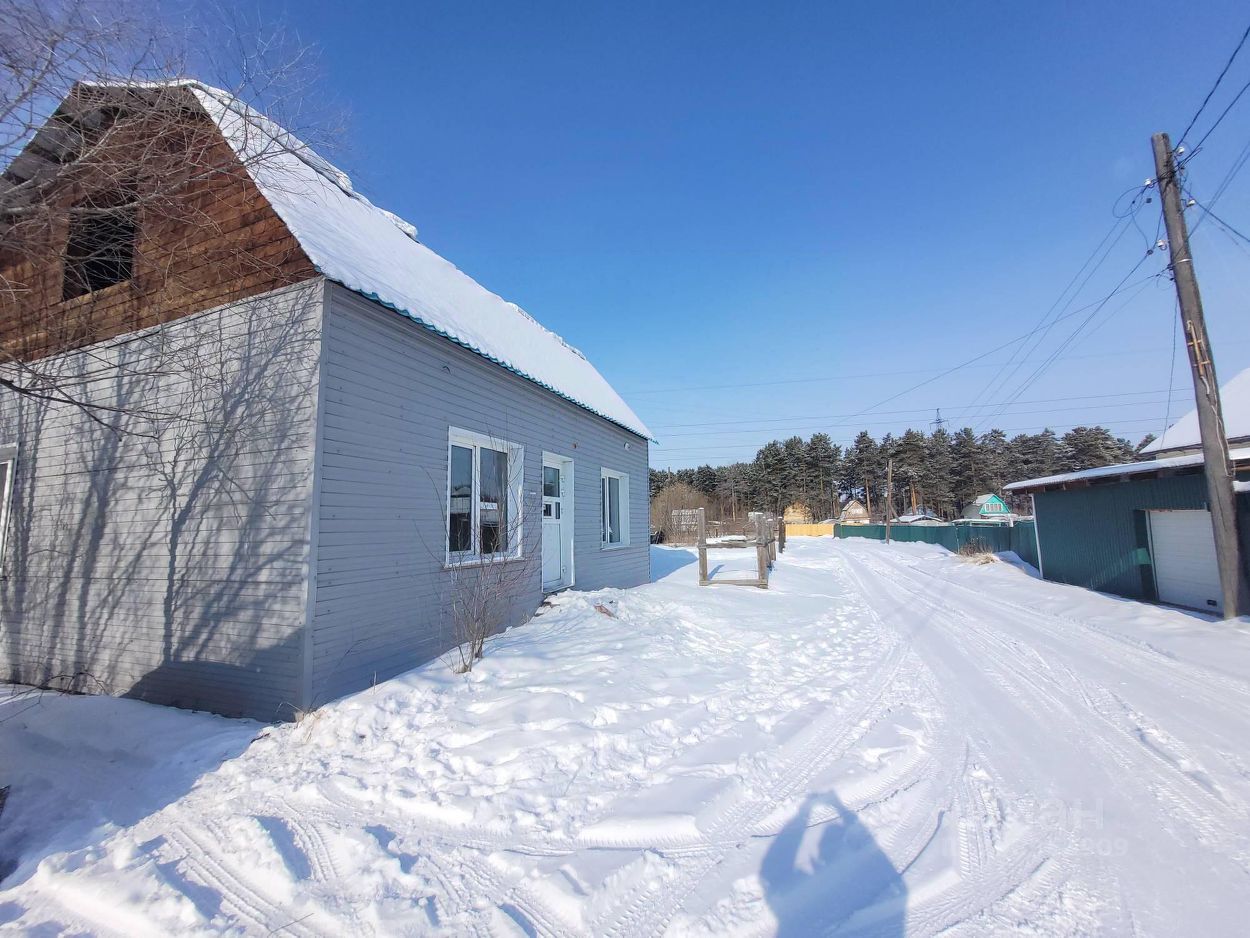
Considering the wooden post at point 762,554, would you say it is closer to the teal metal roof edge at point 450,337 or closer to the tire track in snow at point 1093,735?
the tire track in snow at point 1093,735

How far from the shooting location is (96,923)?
2.40 metres

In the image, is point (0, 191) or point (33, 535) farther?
point (33, 535)

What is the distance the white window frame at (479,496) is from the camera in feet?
21.8

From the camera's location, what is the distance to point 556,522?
9.52m

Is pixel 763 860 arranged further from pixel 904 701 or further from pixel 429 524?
pixel 429 524

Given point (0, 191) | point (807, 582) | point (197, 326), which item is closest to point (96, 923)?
point (0, 191)

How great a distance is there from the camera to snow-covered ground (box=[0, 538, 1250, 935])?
2.42 m

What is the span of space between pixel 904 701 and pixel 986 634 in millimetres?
4297

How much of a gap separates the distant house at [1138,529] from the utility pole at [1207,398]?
2.13ft

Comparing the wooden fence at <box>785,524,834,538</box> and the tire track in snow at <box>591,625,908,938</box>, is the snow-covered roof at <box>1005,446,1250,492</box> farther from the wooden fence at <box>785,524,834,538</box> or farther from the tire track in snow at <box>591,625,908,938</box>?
the wooden fence at <box>785,524,834,538</box>

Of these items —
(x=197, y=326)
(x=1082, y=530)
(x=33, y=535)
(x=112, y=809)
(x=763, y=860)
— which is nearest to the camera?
(x=763, y=860)

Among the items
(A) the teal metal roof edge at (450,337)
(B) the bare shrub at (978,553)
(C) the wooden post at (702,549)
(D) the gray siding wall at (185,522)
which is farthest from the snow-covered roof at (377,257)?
(B) the bare shrub at (978,553)

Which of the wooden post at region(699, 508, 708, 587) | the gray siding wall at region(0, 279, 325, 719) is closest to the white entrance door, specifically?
the wooden post at region(699, 508, 708, 587)

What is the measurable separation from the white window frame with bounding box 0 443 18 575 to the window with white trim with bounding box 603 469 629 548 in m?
8.89
